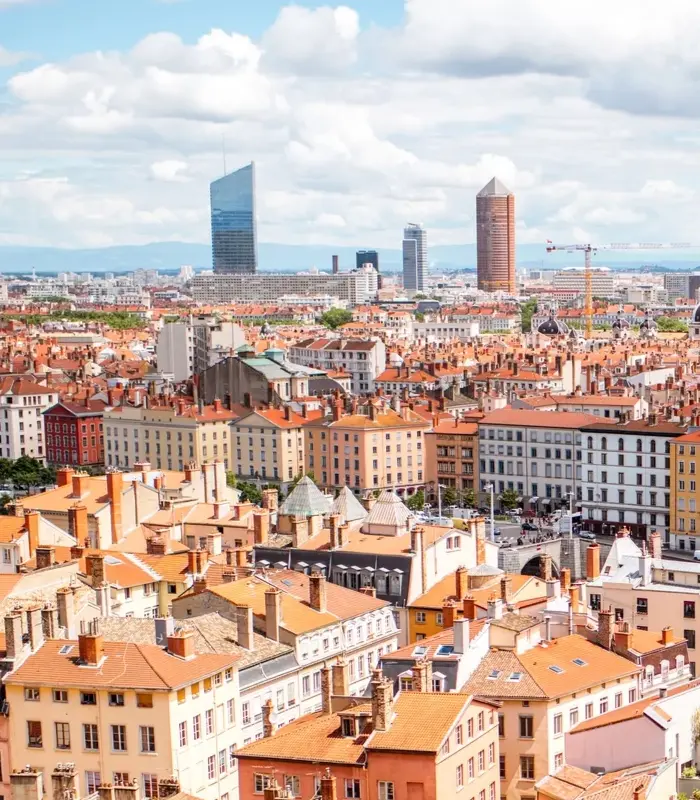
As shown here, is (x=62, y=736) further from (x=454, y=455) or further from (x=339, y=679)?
(x=454, y=455)

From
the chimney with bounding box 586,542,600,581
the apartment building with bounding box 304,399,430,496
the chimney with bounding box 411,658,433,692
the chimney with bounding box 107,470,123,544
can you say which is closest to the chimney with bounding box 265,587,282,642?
the chimney with bounding box 411,658,433,692

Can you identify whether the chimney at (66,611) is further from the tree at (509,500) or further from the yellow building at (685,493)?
the tree at (509,500)

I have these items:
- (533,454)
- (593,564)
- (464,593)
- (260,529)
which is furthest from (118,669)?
(533,454)

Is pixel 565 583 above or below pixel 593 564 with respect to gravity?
above

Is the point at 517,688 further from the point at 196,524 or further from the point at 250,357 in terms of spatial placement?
the point at 250,357

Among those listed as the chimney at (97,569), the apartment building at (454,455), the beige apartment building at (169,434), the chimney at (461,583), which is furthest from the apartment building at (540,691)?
the beige apartment building at (169,434)

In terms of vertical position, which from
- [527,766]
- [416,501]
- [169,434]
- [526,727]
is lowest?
[416,501]
